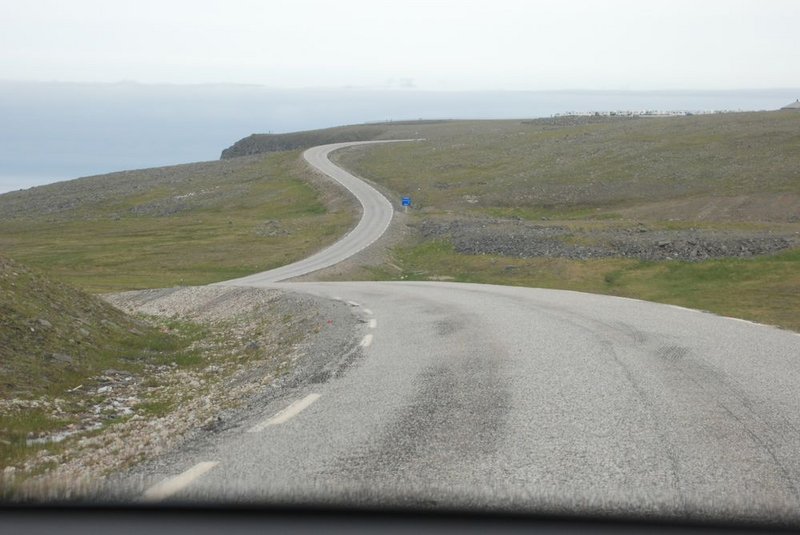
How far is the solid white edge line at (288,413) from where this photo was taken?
800 cm

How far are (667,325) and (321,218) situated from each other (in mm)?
56361

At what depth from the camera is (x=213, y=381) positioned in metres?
14.4

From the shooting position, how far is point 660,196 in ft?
221

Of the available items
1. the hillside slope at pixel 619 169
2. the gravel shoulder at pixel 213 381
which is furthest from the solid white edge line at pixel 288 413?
the hillside slope at pixel 619 169

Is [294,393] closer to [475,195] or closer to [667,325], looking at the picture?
[667,325]

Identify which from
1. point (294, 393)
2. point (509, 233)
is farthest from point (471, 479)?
point (509, 233)

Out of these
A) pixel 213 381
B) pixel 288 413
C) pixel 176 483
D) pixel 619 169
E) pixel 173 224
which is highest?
pixel 176 483

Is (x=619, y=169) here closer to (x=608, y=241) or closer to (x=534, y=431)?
(x=608, y=241)

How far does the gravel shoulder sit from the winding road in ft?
1.52

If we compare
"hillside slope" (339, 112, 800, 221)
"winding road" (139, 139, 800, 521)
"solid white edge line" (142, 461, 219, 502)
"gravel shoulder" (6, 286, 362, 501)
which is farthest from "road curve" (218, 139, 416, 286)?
"solid white edge line" (142, 461, 219, 502)

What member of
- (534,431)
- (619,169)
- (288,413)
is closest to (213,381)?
(288,413)

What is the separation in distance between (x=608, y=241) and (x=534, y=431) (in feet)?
126

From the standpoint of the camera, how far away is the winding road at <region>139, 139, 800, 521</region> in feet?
18.4

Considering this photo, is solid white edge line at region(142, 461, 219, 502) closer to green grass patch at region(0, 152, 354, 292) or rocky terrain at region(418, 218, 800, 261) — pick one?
rocky terrain at region(418, 218, 800, 261)
